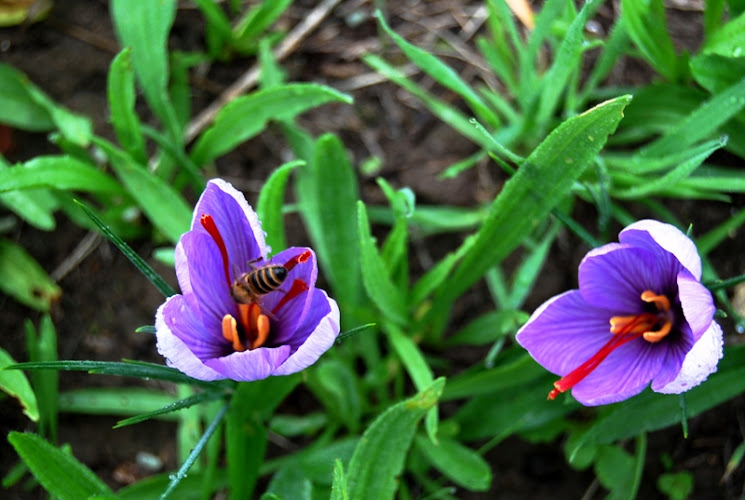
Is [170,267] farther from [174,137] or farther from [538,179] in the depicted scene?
[538,179]

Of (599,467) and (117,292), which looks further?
(117,292)

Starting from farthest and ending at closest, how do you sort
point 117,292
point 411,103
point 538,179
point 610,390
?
1. point 411,103
2. point 117,292
3. point 538,179
4. point 610,390

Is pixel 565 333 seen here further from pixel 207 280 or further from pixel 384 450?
pixel 207 280

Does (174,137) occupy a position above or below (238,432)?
above

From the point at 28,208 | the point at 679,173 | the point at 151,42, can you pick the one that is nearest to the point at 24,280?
the point at 28,208

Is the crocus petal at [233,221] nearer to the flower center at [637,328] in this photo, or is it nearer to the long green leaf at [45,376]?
the flower center at [637,328]

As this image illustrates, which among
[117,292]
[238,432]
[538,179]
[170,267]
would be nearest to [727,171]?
[538,179]

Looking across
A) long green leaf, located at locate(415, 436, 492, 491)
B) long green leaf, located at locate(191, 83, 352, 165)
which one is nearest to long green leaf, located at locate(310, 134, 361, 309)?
long green leaf, located at locate(191, 83, 352, 165)
